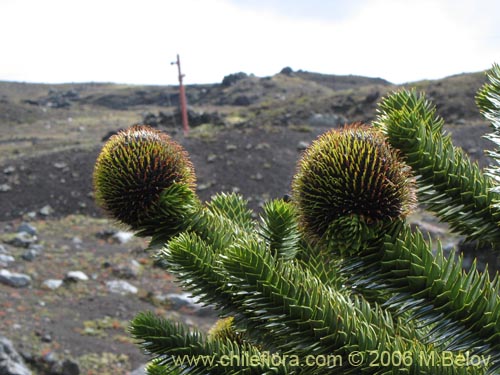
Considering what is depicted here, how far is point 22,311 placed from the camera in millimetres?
8945

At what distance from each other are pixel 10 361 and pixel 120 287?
3.58m

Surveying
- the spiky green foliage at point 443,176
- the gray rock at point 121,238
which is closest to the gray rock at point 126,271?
the gray rock at point 121,238

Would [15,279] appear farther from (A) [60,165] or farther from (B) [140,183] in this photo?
(B) [140,183]

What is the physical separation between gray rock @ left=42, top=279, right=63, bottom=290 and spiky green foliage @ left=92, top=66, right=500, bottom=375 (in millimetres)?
8535

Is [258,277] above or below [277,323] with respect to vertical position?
above

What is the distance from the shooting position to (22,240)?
12.1 meters

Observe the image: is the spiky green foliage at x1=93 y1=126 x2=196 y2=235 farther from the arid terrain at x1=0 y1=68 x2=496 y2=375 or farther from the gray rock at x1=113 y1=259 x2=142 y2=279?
the gray rock at x1=113 y1=259 x2=142 y2=279

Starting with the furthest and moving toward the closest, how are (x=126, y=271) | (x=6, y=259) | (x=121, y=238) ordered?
(x=121, y=238)
(x=126, y=271)
(x=6, y=259)

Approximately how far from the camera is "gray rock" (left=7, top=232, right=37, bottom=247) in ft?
39.4

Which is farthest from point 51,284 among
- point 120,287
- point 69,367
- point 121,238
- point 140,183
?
point 140,183

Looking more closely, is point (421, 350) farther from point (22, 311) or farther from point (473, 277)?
point (22, 311)

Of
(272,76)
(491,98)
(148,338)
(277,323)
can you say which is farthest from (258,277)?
(272,76)

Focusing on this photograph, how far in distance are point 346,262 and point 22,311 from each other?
8.23 metres

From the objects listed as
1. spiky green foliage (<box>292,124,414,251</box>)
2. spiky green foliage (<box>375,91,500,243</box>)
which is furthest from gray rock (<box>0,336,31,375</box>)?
spiky green foliage (<box>375,91,500,243</box>)
